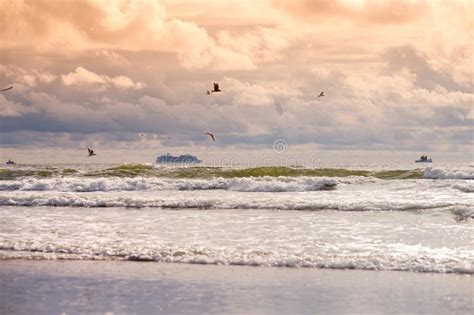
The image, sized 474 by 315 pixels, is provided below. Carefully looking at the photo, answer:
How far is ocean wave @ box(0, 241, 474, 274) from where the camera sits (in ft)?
48.7

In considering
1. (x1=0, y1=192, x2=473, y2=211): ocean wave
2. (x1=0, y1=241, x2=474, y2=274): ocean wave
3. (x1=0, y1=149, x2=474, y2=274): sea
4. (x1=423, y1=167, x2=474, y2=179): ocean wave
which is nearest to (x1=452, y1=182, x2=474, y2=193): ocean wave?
(x1=0, y1=149, x2=474, y2=274): sea

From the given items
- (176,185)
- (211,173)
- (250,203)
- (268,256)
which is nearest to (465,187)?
(250,203)

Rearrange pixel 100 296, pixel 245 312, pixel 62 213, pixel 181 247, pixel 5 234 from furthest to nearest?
pixel 62 213 → pixel 5 234 → pixel 181 247 → pixel 100 296 → pixel 245 312

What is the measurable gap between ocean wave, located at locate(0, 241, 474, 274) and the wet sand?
49 centimetres

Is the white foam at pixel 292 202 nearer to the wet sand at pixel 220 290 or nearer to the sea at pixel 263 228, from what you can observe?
the sea at pixel 263 228

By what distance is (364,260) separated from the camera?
15.3m

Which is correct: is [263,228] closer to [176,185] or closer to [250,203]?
[250,203]

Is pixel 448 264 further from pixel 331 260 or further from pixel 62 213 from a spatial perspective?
pixel 62 213

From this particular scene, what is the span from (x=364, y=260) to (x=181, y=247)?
524 cm

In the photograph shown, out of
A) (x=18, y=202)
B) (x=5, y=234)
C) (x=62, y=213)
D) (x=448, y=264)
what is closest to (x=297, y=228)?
(x=448, y=264)

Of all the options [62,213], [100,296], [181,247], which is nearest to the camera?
[100,296]

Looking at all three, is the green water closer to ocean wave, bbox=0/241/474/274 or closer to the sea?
the sea

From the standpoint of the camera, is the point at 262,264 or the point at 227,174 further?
the point at 227,174

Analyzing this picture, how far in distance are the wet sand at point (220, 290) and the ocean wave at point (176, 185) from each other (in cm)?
2633
